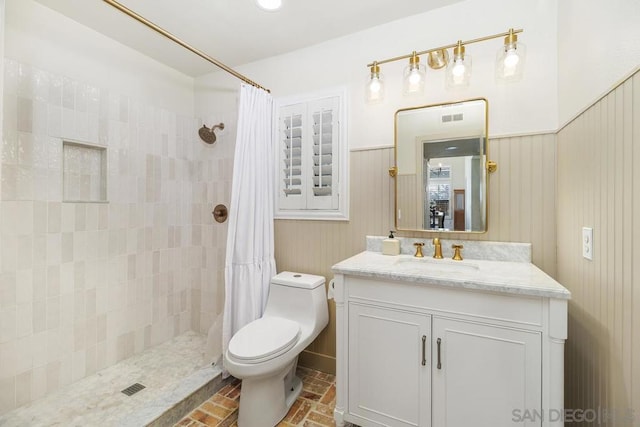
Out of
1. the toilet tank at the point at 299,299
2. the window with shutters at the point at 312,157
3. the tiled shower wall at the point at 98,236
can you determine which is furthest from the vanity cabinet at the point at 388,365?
the tiled shower wall at the point at 98,236

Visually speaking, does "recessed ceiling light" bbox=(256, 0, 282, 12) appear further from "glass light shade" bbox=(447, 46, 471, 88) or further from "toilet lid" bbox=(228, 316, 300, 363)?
"toilet lid" bbox=(228, 316, 300, 363)

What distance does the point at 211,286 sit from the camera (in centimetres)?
250

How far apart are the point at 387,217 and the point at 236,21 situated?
5.35 feet

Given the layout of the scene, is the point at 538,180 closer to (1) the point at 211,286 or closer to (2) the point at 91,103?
(1) the point at 211,286

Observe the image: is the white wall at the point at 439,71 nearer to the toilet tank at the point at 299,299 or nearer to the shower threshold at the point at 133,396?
the toilet tank at the point at 299,299

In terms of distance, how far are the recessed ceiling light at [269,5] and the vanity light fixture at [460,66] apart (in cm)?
106

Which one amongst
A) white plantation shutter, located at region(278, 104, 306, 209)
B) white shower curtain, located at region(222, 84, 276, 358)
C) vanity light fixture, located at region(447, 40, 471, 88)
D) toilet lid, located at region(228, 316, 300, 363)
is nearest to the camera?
toilet lid, located at region(228, 316, 300, 363)

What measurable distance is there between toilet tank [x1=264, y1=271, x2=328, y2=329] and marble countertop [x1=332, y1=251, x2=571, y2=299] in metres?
0.42

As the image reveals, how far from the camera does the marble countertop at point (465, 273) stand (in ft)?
3.60

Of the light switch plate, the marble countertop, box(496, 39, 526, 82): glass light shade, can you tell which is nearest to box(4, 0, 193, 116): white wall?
the marble countertop

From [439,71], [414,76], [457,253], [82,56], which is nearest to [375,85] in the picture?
[414,76]

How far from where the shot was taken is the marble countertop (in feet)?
3.60

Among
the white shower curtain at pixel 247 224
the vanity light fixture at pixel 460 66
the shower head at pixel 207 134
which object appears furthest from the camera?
the shower head at pixel 207 134

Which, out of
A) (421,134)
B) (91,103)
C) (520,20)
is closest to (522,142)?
(421,134)
